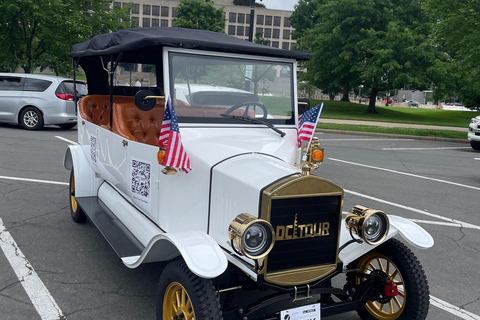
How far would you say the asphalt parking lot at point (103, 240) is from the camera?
12.0 ft

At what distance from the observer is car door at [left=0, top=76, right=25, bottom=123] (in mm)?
13586

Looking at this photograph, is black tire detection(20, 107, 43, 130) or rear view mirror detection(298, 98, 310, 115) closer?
rear view mirror detection(298, 98, 310, 115)

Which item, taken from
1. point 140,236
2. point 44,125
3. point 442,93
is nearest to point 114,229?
point 140,236

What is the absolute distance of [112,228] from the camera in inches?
163

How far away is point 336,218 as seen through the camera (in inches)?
113

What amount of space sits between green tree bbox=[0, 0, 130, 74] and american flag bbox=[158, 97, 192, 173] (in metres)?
17.7

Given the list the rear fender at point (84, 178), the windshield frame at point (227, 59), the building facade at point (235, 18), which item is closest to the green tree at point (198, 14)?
the building facade at point (235, 18)

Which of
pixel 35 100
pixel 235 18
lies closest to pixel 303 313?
pixel 35 100

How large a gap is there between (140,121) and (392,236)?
3039 mm

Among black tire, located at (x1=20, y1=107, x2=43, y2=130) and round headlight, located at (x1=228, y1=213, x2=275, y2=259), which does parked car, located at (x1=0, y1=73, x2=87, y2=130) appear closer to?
black tire, located at (x1=20, y1=107, x2=43, y2=130)

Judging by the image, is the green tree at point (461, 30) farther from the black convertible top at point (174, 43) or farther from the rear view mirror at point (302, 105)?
the black convertible top at point (174, 43)

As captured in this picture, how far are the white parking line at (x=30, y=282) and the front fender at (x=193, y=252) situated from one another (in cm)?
82

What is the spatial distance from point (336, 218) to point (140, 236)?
5.73 feet

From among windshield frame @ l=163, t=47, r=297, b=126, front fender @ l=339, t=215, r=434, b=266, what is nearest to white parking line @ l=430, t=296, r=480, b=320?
front fender @ l=339, t=215, r=434, b=266
